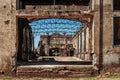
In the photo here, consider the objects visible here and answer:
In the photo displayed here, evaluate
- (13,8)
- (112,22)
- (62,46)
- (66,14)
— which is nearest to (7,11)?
(13,8)

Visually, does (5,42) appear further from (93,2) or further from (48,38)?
(48,38)

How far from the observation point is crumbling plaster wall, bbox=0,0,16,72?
13445mm

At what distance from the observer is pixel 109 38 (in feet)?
44.7

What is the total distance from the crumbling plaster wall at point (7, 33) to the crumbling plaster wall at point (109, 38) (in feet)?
14.2

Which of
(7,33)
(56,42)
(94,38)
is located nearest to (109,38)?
(94,38)

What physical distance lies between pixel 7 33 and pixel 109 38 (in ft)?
16.1

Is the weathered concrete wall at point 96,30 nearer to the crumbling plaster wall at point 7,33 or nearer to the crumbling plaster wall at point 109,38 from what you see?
the crumbling plaster wall at point 109,38

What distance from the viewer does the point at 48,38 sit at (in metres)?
56.8

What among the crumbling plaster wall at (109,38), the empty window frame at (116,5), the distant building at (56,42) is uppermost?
the empty window frame at (116,5)

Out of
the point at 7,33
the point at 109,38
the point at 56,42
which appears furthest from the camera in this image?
the point at 56,42

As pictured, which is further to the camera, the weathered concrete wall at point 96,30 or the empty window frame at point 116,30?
the empty window frame at point 116,30

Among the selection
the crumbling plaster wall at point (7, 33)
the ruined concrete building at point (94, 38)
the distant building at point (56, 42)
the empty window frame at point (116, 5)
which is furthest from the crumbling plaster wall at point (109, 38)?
the distant building at point (56, 42)

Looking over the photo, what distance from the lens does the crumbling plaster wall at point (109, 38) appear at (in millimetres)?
13562

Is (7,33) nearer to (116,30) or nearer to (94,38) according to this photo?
(94,38)
